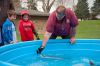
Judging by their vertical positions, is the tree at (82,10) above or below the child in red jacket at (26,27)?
below

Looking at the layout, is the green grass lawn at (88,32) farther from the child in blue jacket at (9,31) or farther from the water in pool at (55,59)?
the child in blue jacket at (9,31)

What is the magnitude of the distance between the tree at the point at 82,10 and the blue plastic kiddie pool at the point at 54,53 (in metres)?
36.2

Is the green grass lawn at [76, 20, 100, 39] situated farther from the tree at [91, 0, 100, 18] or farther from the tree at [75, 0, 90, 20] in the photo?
the tree at [91, 0, 100, 18]

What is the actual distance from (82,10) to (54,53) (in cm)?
3706

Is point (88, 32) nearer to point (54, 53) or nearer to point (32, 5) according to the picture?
point (54, 53)

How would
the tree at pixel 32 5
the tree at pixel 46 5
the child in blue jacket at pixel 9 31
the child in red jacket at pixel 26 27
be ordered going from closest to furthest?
the child in blue jacket at pixel 9 31 < the child in red jacket at pixel 26 27 < the tree at pixel 46 5 < the tree at pixel 32 5

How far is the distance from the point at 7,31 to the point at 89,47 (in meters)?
1.86

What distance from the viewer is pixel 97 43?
24.5 ft

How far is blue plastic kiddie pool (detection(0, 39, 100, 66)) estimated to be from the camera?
6.46 meters

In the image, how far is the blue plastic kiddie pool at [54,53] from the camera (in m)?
6.46

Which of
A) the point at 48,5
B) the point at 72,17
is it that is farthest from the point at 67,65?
the point at 48,5

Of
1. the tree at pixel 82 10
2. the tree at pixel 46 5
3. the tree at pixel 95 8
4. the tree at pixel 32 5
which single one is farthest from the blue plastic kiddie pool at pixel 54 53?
the tree at pixel 95 8

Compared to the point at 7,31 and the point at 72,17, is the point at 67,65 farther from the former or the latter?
the point at 7,31

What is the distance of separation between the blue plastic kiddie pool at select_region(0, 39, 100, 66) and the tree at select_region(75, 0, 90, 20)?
36214 mm
